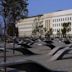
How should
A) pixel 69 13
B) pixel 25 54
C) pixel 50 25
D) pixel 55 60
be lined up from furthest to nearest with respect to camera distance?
1. pixel 50 25
2. pixel 69 13
3. pixel 25 54
4. pixel 55 60

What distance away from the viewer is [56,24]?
140375 millimetres

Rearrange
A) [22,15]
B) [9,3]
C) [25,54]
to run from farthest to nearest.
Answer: [25,54] < [22,15] < [9,3]

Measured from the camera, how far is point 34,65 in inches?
402

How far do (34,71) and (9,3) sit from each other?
4950mm

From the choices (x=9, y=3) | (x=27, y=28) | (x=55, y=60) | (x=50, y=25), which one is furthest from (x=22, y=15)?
(x=27, y=28)

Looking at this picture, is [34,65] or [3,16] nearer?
[34,65]

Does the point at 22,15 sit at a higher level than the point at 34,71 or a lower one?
higher

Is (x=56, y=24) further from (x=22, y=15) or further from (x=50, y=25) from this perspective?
(x=22, y=15)

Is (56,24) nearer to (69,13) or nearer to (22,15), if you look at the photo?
(69,13)

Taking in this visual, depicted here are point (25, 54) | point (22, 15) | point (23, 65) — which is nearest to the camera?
point (23, 65)

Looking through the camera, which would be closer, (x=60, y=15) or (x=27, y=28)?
(x=60, y=15)

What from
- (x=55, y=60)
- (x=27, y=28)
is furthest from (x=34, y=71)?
(x=27, y=28)

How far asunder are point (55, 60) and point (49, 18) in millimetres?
125012

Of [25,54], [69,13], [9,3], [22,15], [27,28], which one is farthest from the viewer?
[27,28]
